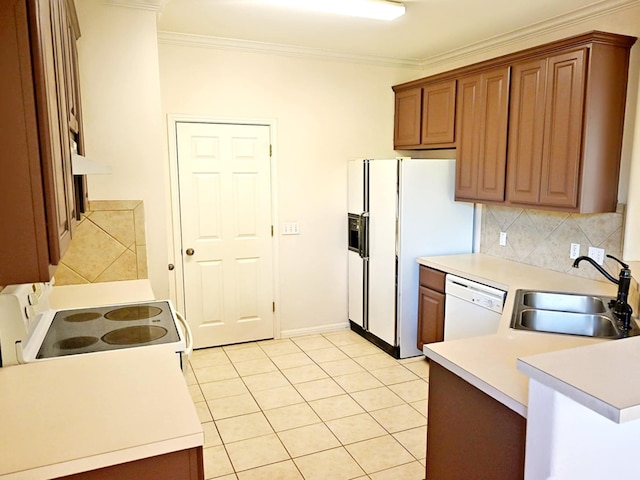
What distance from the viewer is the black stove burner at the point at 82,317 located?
2.24 m

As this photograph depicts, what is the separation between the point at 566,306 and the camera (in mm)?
2691

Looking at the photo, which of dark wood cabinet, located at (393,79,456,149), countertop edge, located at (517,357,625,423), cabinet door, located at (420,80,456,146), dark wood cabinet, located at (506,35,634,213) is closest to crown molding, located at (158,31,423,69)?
dark wood cabinet, located at (393,79,456,149)

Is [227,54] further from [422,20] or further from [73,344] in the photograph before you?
[73,344]

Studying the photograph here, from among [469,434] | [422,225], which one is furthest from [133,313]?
[422,225]

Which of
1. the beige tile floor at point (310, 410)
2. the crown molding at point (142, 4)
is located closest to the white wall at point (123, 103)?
the crown molding at point (142, 4)

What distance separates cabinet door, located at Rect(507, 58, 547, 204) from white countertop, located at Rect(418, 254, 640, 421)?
0.60 meters

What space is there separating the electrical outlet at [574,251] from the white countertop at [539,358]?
0.47 feet

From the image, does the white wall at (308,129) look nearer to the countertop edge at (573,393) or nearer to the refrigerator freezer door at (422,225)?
the refrigerator freezer door at (422,225)

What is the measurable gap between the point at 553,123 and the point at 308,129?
2081 millimetres

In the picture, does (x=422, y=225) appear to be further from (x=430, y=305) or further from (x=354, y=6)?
(x=354, y=6)

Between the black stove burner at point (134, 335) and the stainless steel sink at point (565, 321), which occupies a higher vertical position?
the black stove burner at point (134, 335)

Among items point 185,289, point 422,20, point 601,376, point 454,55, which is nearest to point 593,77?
point 422,20

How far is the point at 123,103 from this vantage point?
2.96 metres

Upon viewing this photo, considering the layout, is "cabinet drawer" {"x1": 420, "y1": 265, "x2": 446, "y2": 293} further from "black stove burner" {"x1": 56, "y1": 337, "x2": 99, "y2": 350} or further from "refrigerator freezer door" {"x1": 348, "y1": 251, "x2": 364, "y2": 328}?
"black stove burner" {"x1": 56, "y1": 337, "x2": 99, "y2": 350}
